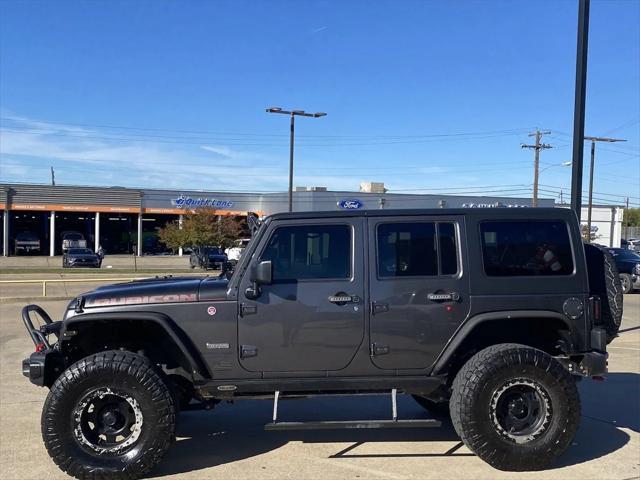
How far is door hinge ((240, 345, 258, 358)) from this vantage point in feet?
14.5

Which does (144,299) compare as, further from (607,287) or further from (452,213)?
(607,287)

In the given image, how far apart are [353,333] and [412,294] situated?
0.55m

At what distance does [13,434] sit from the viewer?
5.14m

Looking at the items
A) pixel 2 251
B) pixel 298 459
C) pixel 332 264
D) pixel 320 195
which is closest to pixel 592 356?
pixel 332 264

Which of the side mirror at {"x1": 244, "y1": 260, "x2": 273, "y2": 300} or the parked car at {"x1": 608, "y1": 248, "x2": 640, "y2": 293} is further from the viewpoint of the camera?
the parked car at {"x1": 608, "y1": 248, "x2": 640, "y2": 293}

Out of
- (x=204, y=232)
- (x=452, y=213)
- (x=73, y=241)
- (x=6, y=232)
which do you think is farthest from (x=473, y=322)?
(x=6, y=232)

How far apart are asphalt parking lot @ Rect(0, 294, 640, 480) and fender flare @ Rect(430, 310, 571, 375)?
0.80m

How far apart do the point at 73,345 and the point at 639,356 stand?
8.02 meters

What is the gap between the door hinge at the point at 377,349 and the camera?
14.6ft

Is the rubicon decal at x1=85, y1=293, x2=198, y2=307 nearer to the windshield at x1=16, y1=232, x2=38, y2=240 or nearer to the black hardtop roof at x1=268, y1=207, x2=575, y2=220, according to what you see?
the black hardtop roof at x1=268, y1=207, x2=575, y2=220

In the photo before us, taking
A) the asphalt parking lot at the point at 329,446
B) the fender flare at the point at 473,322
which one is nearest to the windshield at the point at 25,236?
the asphalt parking lot at the point at 329,446

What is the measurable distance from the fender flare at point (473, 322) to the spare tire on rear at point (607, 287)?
555 mm

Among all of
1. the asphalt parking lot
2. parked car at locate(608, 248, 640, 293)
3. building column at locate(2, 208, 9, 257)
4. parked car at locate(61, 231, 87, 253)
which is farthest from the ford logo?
the asphalt parking lot

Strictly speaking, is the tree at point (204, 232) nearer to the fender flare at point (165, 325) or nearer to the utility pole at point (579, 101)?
the utility pole at point (579, 101)
